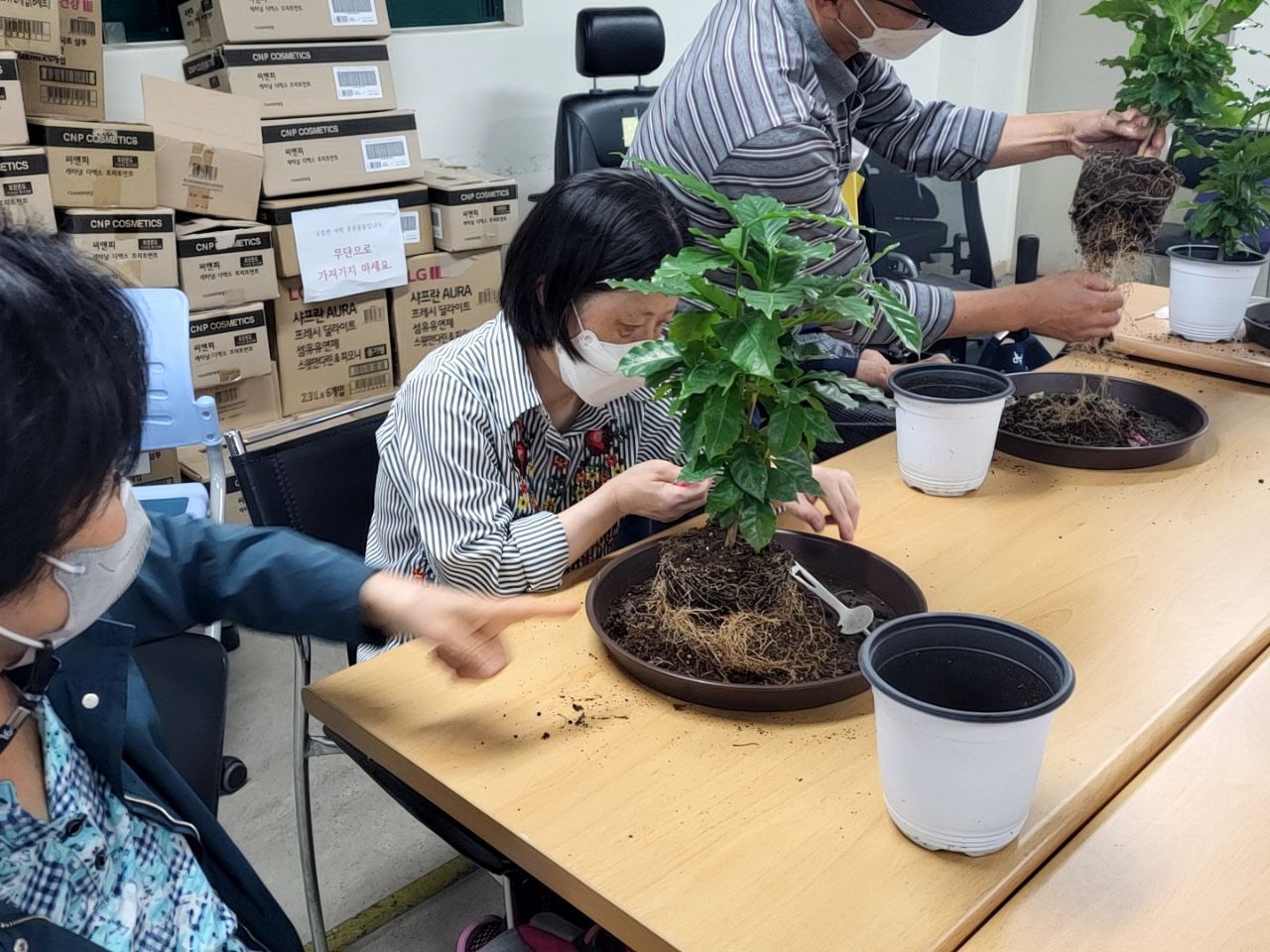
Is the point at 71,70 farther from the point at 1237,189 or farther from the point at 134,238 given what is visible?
the point at 1237,189

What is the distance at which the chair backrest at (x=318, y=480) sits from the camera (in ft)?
5.03

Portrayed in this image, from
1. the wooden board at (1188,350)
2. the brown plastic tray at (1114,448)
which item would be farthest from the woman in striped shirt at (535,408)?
the wooden board at (1188,350)

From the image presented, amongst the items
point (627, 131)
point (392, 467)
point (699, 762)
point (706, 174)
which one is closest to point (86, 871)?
point (699, 762)

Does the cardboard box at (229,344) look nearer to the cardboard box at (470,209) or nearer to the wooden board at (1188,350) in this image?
the cardboard box at (470,209)

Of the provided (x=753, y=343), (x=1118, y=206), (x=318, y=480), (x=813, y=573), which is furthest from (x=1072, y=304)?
(x=318, y=480)

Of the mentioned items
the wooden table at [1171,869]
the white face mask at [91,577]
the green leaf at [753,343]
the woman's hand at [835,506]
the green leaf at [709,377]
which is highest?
the green leaf at [753,343]

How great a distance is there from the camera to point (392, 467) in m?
1.51

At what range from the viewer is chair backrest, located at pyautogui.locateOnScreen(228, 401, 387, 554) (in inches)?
A: 60.4

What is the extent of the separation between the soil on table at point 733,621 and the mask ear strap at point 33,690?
1.82 feet

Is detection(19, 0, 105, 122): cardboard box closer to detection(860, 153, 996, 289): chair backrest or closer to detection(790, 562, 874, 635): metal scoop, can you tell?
detection(860, 153, 996, 289): chair backrest

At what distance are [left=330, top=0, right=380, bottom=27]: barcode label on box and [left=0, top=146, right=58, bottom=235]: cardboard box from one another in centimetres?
89

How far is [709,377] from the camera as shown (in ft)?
3.62

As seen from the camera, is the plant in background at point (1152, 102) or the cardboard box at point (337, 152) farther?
the cardboard box at point (337, 152)

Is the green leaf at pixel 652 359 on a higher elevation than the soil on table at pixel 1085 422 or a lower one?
higher
